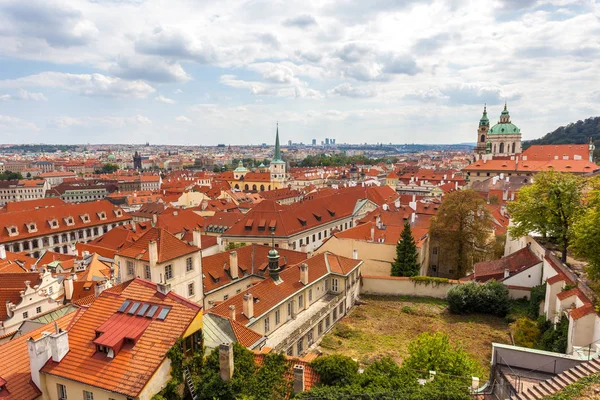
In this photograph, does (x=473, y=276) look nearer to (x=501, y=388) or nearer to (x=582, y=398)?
(x=501, y=388)

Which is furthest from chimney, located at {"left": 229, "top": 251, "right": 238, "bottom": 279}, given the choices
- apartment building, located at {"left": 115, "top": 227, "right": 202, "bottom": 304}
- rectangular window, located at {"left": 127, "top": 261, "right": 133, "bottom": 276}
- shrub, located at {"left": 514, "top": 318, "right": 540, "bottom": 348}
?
shrub, located at {"left": 514, "top": 318, "right": 540, "bottom": 348}

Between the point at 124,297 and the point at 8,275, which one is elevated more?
the point at 124,297

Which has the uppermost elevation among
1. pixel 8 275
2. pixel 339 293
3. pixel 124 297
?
pixel 124 297

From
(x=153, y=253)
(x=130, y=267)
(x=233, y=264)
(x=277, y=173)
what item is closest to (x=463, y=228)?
(x=233, y=264)

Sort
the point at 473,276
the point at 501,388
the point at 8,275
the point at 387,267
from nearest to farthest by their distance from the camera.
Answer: the point at 501,388
the point at 8,275
the point at 473,276
the point at 387,267

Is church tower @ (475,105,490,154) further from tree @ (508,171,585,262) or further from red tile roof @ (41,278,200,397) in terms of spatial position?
red tile roof @ (41,278,200,397)

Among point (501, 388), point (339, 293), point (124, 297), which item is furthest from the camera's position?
point (339, 293)

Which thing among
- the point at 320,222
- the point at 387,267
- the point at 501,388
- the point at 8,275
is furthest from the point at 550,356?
the point at 320,222
